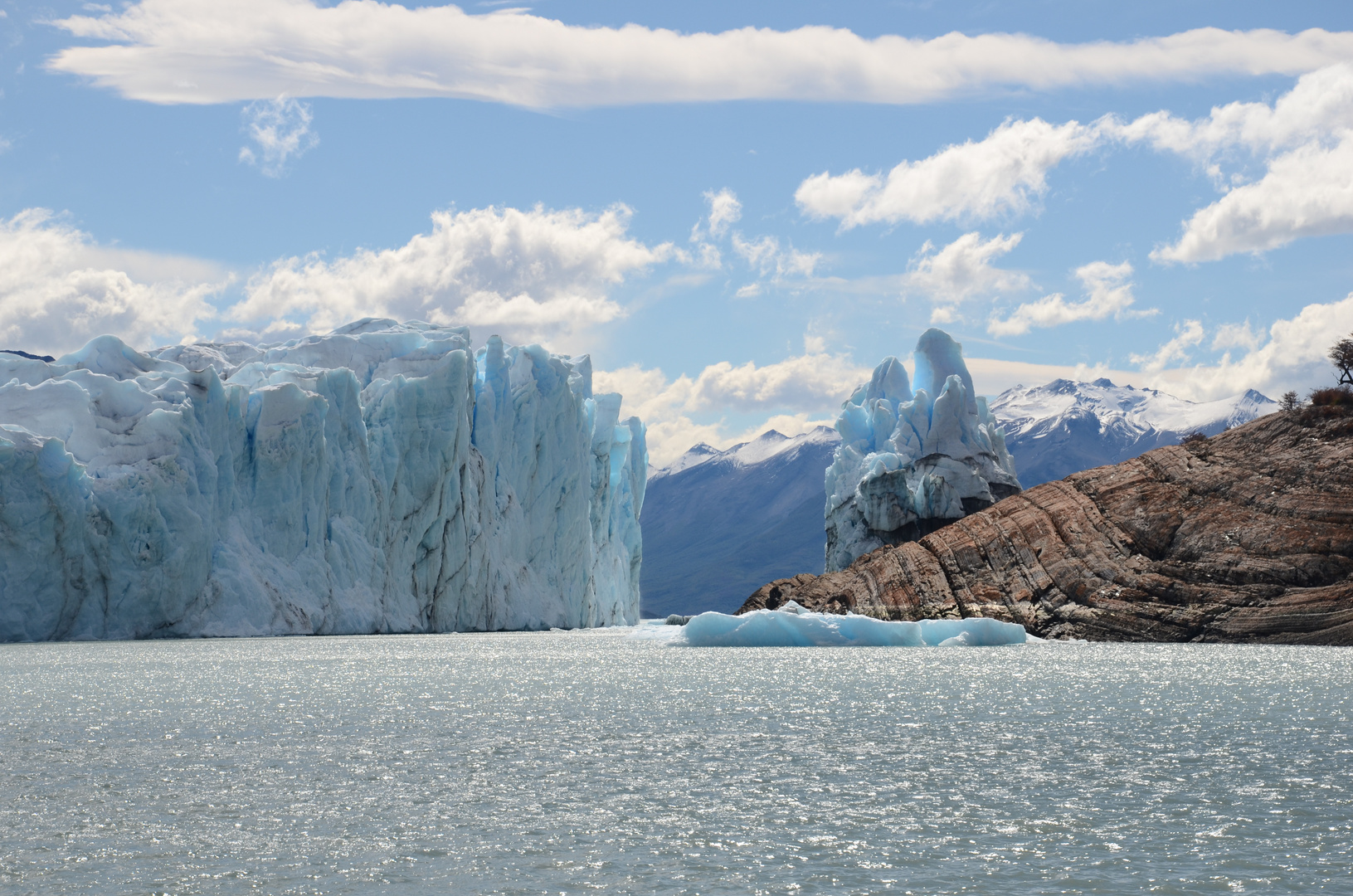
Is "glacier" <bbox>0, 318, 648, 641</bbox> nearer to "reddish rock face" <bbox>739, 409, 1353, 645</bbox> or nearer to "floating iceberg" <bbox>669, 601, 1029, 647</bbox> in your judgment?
"floating iceberg" <bbox>669, 601, 1029, 647</bbox>

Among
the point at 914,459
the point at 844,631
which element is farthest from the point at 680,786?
the point at 914,459

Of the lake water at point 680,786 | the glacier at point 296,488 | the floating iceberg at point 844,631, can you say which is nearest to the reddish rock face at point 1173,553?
the floating iceberg at point 844,631

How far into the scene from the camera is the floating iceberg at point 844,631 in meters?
40.4

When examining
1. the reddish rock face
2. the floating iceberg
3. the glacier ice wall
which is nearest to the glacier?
the glacier ice wall

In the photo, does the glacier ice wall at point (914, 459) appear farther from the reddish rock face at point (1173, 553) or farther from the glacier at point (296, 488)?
the reddish rock face at point (1173, 553)

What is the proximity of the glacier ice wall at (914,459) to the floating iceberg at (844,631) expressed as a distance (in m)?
21.7

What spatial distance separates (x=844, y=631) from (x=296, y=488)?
2175cm

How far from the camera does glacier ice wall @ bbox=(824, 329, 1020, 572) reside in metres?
64.9

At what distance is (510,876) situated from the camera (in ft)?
30.9

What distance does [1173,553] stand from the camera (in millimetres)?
39656

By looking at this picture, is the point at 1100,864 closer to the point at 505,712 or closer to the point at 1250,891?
the point at 1250,891

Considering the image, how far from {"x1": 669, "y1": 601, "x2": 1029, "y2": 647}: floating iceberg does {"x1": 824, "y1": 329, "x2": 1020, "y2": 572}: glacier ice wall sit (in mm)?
21716

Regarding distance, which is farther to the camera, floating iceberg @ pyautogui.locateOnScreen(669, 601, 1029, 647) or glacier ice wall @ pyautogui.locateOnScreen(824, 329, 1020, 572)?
glacier ice wall @ pyautogui.locateOnScreen(824, 329, 1020, 572)

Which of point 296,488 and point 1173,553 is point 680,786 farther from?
point 296,488
